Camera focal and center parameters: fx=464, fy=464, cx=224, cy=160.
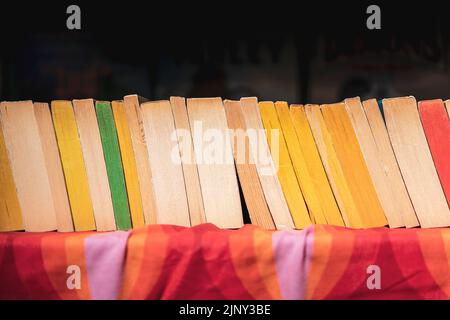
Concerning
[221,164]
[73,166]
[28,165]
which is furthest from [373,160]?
[28,165]

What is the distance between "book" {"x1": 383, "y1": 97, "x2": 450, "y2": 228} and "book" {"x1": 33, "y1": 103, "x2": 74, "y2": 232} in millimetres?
868

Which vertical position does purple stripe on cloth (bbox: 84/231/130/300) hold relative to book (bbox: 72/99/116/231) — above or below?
below

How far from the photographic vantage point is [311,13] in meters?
1.48

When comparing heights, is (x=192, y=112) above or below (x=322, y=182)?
above

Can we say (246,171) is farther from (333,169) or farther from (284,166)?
(333,169)

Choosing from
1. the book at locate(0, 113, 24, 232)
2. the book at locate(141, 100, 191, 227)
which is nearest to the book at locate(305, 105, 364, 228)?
the book at locate(141, 100, 191, 227)

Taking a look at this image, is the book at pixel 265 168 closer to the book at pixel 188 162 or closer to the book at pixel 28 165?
the book at pixel 188 162

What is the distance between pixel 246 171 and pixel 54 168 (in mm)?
499

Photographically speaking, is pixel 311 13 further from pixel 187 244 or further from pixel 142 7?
pixel 187 244

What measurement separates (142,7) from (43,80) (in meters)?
0.39

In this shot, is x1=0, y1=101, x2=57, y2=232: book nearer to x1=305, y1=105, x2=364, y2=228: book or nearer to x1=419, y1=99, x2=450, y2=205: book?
x1=305, y1=105, x2=364, y2=228: book

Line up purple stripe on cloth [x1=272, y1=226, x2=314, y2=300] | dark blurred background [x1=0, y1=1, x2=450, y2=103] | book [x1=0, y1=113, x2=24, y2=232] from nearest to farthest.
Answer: purple stripe on cloth [x1=272, y1=226, x2=314, y2=300]
book [x1=0, y1=113, x2=24, y2=232]
dark blurred background [x1=0, y1=1, x2=450, y2=103]

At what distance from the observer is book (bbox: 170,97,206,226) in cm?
118
